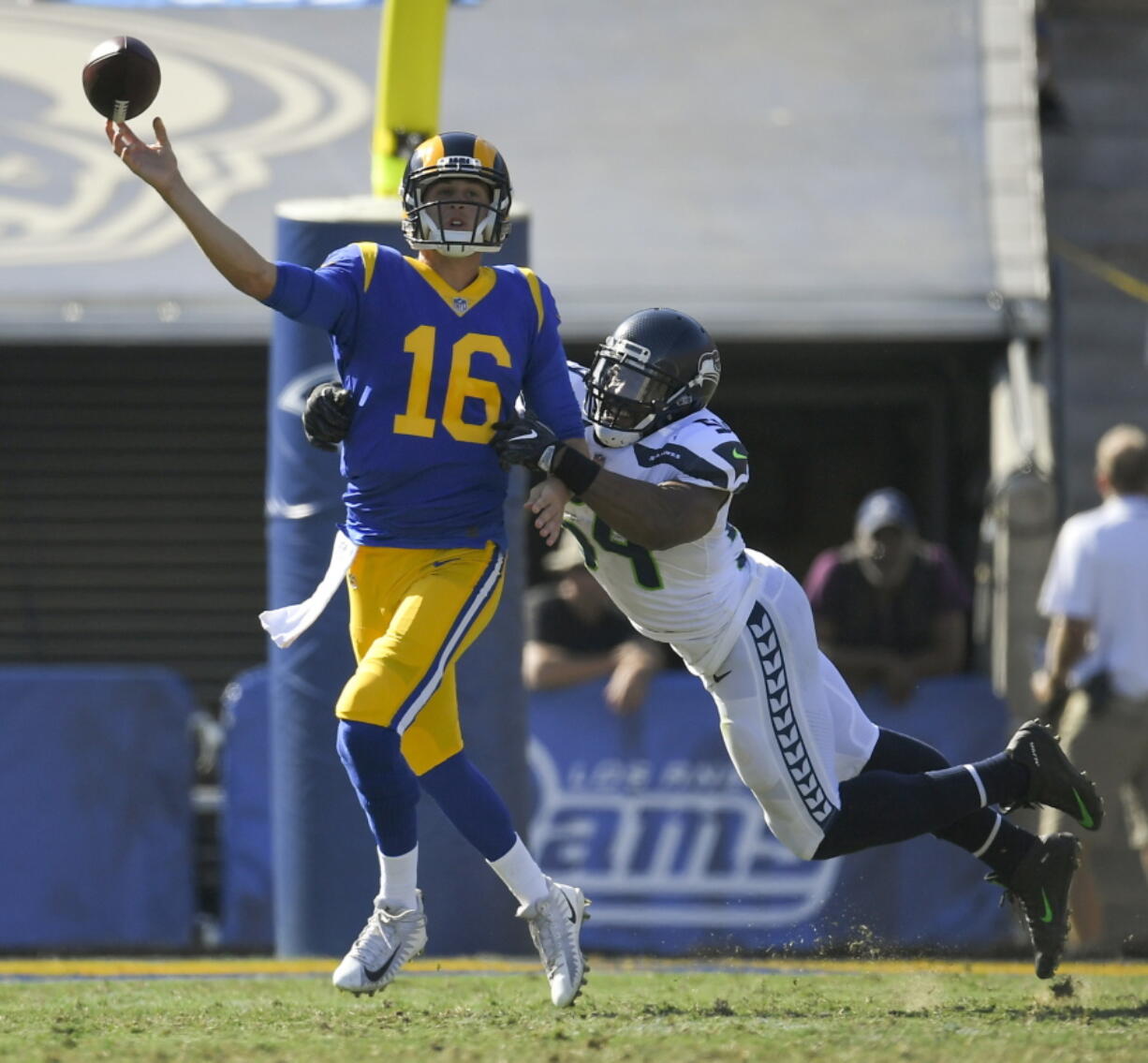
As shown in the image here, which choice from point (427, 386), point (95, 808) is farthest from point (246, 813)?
point (427, 386)

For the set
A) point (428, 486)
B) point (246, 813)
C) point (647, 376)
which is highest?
point (647, 376)

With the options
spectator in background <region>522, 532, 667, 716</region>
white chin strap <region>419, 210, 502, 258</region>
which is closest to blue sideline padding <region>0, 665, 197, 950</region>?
spectator in background <region>522, 532, 667, 716</region>

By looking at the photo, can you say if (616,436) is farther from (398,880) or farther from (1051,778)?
(1051,778)

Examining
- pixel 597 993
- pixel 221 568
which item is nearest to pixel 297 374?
pixel 597 993

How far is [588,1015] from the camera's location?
4645 millimetres

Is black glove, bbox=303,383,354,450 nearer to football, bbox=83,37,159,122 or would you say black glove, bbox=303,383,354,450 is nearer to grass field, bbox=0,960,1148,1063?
football, bbox=83,37,159,122

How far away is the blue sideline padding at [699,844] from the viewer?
7.64 m

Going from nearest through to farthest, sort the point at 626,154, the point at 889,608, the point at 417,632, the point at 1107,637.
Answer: the point at 417,632, the point at 1107,637, the point at 889,608, the point at 626,154

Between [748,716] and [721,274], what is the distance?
4090mm

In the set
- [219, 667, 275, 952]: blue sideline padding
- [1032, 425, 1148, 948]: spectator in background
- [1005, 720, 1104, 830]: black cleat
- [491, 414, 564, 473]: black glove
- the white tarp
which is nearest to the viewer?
[491, 414, 564, 473]: black glove

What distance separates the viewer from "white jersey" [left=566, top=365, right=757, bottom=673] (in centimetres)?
476

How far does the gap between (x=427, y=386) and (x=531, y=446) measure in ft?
1.11

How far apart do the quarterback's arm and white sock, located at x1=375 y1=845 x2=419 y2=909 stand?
139cm

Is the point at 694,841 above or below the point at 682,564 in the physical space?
below
